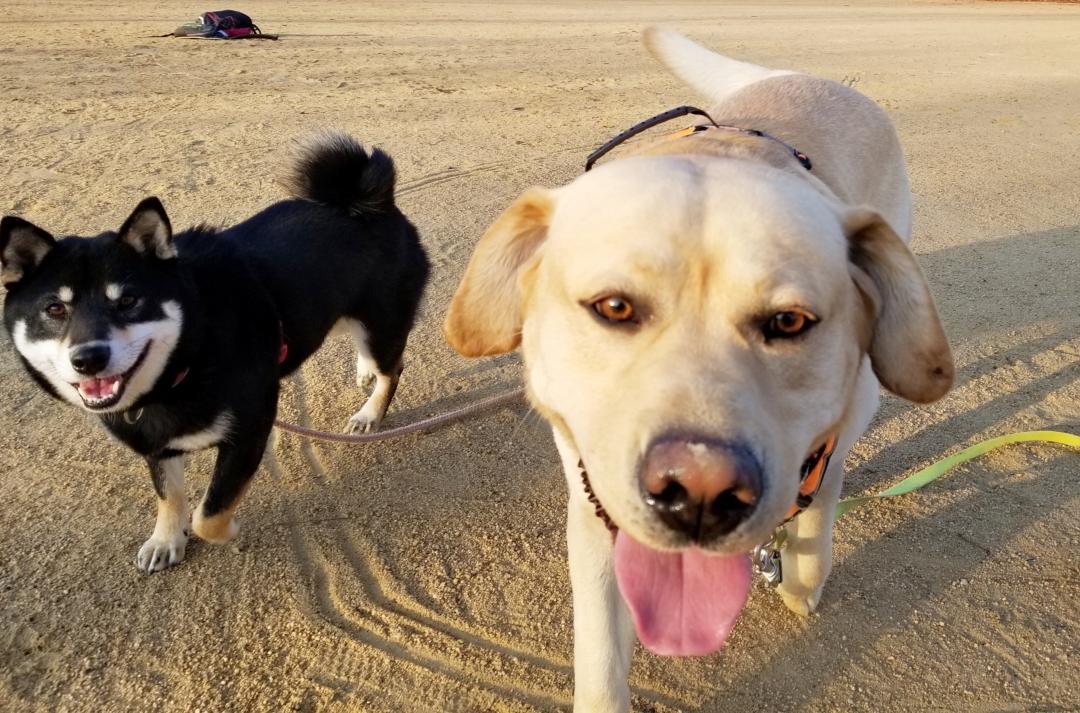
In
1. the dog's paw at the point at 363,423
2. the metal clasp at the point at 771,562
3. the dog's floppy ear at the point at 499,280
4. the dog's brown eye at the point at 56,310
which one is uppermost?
the dog's floppy ear at the point at 499,280

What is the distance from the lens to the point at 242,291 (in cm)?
306

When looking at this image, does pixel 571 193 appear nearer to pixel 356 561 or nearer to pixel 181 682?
pixel 356 561

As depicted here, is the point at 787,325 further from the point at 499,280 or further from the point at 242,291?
the point at 242,291

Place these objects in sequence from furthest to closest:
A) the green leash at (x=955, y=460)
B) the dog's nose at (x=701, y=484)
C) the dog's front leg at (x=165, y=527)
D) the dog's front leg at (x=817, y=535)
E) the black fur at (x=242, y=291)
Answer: the green leash at (x=955, y=460), the dog's front leg at (x=165, y=527), the black fur at (x=242, y=291), the dog's front leg at (x=817, y=535), the dog's nose at (x=701, y=484)

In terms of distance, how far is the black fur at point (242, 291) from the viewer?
274cm

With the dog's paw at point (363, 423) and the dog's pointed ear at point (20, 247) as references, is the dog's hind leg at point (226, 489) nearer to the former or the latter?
the dog's paw at point (363, 423)

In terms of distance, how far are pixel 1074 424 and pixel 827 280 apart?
2719 mm

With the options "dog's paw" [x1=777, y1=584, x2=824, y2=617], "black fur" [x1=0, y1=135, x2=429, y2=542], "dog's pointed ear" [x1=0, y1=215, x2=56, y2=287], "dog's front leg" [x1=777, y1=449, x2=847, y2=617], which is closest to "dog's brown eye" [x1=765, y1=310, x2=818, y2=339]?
"dog's front leg" [x1=777, y1=449, x2=847, y2=617]

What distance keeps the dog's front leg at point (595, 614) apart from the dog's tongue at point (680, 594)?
0.24 metres

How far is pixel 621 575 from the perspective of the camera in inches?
70.6

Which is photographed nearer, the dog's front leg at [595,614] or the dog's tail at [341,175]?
the dog's front leg at [595,614]

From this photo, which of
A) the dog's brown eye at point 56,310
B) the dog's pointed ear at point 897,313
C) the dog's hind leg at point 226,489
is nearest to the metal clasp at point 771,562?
the dog's pointed ear at point 897,313

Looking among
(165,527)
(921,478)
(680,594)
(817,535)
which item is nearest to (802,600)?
(817,535)

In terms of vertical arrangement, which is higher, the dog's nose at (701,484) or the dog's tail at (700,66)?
the dog's nose at (701,484)
